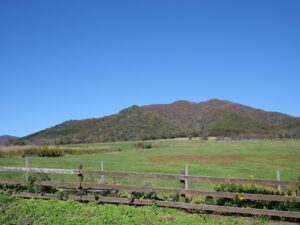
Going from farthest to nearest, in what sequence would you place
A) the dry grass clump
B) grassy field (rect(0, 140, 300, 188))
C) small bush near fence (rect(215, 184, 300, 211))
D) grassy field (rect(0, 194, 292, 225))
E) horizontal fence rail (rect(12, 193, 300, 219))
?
the dry grass clump
grassy field (rect(0, 140, 300, 188))
small bush near fence (rect(215, 184, 300, 211))
horizontal fence rail (rect(12, 193, 300, 219))
grassy field (rect(0, 194, 292, 225))

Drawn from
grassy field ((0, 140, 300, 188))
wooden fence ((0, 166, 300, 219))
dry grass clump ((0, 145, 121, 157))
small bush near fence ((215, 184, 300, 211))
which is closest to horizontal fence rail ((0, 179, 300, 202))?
wooden fence ((0, 166, 300, 219))

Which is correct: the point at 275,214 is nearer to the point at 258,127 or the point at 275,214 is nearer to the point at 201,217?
the point at 201,217

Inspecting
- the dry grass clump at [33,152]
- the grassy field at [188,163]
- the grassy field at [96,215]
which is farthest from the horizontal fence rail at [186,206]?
the dry grass clump at [33,152]

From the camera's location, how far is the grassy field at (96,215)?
1211 cm

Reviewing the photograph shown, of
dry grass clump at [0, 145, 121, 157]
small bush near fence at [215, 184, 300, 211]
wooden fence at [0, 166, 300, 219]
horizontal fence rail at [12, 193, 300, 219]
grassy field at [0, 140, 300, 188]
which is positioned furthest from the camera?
dry grass clump at [0, 145, 121, 157]

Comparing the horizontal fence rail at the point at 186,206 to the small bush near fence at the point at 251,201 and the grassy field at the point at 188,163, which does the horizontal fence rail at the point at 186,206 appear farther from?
the grassy field at the point at 188,163

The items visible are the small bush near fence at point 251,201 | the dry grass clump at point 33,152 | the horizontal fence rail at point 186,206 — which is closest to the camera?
the horizontal fence rail at point 186,206

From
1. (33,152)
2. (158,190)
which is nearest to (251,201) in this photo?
(158,190)

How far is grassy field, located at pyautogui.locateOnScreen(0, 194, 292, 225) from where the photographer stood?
1211 centimetres

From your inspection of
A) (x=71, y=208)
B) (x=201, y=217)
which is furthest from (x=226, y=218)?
(x=71, y=208)

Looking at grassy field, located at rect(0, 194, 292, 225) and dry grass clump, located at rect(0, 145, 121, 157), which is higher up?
dry grass clump, located at rect(0, 145, 121, 157)

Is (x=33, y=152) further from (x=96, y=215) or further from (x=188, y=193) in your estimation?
(x=188, y=193)

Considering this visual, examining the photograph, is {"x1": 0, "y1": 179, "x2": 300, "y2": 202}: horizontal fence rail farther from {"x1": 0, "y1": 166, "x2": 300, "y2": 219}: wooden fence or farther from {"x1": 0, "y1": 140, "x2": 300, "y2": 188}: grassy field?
{"x1": 0, "y1": 140, "x2": 300, "y2": 188}: grassy field

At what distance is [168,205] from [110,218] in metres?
2.23
